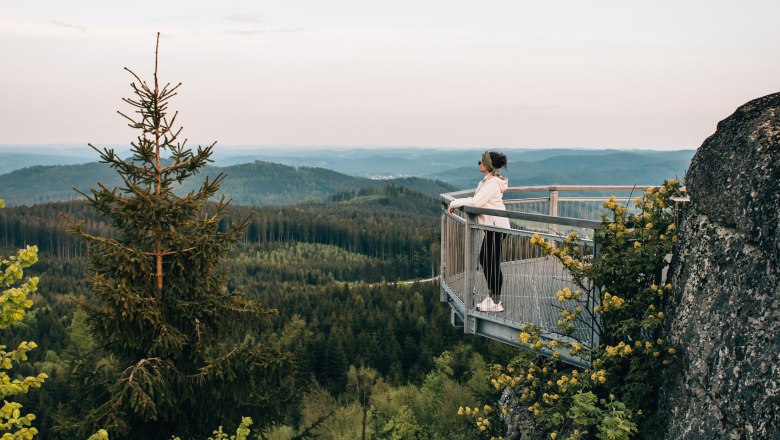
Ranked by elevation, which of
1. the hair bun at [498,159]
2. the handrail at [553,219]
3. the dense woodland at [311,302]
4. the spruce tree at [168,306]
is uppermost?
the hair bun at [498,159]

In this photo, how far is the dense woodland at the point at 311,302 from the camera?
54938 millimetres

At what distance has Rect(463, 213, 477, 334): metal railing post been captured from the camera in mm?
8695

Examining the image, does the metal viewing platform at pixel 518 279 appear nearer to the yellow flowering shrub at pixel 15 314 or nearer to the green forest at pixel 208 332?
the green forest at pixel 208 332

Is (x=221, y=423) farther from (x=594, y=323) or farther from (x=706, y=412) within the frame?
(x=706, y=412)

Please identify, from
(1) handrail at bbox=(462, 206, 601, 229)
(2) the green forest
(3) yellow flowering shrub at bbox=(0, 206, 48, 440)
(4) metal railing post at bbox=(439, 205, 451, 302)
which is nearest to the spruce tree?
(2) the green forest

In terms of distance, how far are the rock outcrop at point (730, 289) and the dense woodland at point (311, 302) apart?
329 inches

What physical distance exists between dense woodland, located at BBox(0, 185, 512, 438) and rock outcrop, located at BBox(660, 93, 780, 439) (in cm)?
835

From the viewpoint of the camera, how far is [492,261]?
27.9ft

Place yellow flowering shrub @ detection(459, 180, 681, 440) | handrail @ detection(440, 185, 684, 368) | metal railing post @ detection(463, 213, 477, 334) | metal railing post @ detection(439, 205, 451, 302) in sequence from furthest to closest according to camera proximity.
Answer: metal railing post @ detection(439, 205, 451, 302) < metal railing post @ detection(463, 213, 477, 334) < handrail @ detection(440, 185, 684, 368) < yellow flowering shrub @ detection(459, 180, 681, 440)

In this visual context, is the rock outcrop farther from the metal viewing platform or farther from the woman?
the woman

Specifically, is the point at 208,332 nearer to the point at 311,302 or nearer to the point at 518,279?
the point at 518,279

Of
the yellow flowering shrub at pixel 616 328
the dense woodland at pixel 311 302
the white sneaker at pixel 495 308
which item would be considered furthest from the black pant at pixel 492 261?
the dense woodland at pixel 311 302

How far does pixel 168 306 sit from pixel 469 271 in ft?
21.3

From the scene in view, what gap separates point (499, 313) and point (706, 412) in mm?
2974
